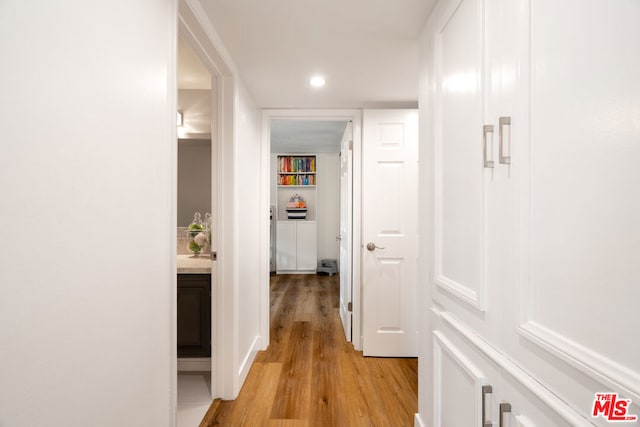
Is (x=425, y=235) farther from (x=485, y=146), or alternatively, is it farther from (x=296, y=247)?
(x=296, y=247)

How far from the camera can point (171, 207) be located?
133cm

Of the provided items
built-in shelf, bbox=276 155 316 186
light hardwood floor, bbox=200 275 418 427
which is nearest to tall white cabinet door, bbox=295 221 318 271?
built-in shelf, bbox=276 155 316 186

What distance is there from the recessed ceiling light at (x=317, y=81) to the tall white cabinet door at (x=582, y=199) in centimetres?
182

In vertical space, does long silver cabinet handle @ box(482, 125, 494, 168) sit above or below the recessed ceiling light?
below

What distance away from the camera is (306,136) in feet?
18.1

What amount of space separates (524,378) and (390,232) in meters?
2.22

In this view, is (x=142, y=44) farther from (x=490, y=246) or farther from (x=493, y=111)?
(x=490, y=246)

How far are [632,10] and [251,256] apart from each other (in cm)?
272

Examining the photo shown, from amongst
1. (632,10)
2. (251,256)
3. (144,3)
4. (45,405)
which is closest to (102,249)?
(45,405)

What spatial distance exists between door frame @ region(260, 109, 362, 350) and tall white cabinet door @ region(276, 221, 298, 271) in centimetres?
352

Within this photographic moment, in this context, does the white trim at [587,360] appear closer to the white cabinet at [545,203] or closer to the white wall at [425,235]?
the white cabinet at [545,203]

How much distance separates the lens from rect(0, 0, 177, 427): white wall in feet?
2.09

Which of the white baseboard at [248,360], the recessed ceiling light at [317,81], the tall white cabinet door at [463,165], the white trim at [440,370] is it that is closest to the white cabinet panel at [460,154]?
the tall white cabinet door at [463,165]

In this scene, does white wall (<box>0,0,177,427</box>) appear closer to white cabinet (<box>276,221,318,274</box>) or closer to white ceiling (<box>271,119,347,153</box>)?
white ceiling (<box>271,119,347,153</box>)
